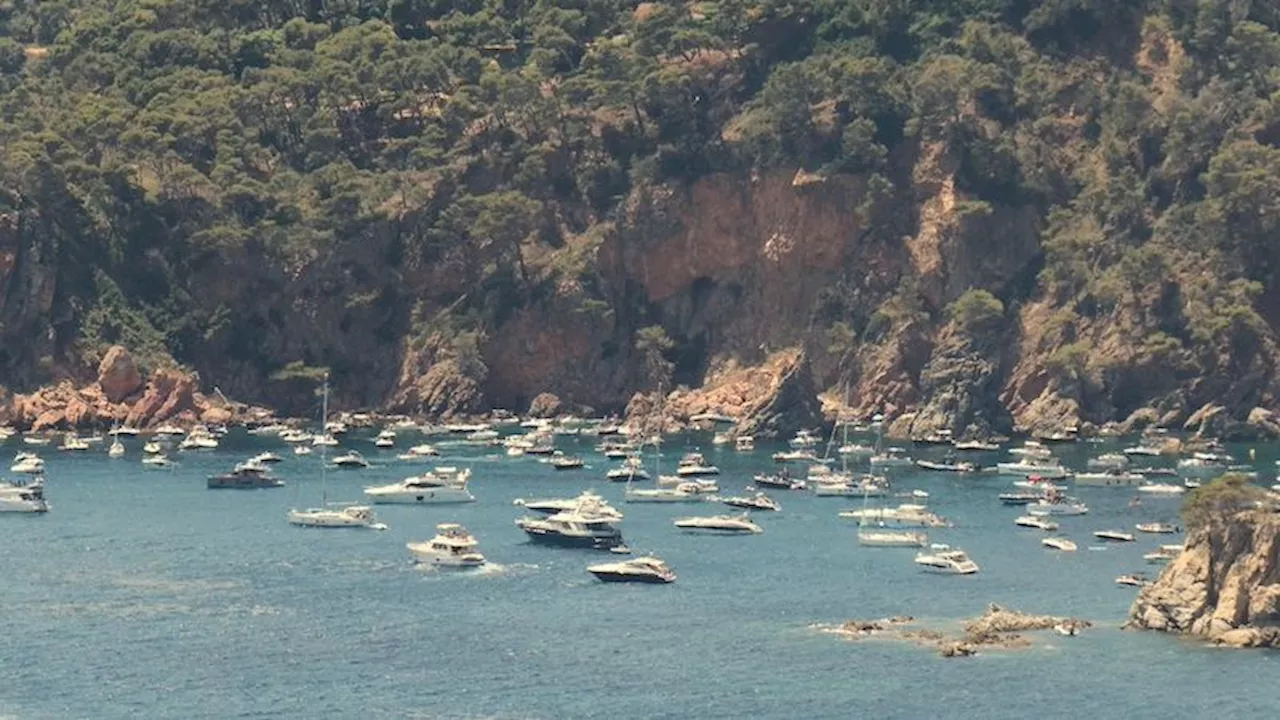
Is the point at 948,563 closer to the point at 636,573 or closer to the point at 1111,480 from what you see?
the point at 636,573

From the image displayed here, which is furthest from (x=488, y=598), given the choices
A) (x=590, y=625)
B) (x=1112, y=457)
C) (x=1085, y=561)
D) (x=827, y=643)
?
(x=1112, y=457)

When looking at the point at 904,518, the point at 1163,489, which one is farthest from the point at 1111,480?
the point at 904,518

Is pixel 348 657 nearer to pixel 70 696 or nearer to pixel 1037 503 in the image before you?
pixel 70 696

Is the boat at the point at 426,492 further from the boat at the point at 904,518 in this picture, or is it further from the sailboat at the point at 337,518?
the boat at the point at 904,518

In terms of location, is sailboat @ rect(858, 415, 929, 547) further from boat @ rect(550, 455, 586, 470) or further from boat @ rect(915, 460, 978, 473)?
boat @ rect(550, 455, 586, 470)

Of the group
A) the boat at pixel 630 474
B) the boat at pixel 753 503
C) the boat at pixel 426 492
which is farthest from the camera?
the boat at pixel 630 474

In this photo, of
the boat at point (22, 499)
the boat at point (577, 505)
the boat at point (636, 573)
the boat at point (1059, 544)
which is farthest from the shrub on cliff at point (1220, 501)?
the boat at point (22, 499)
